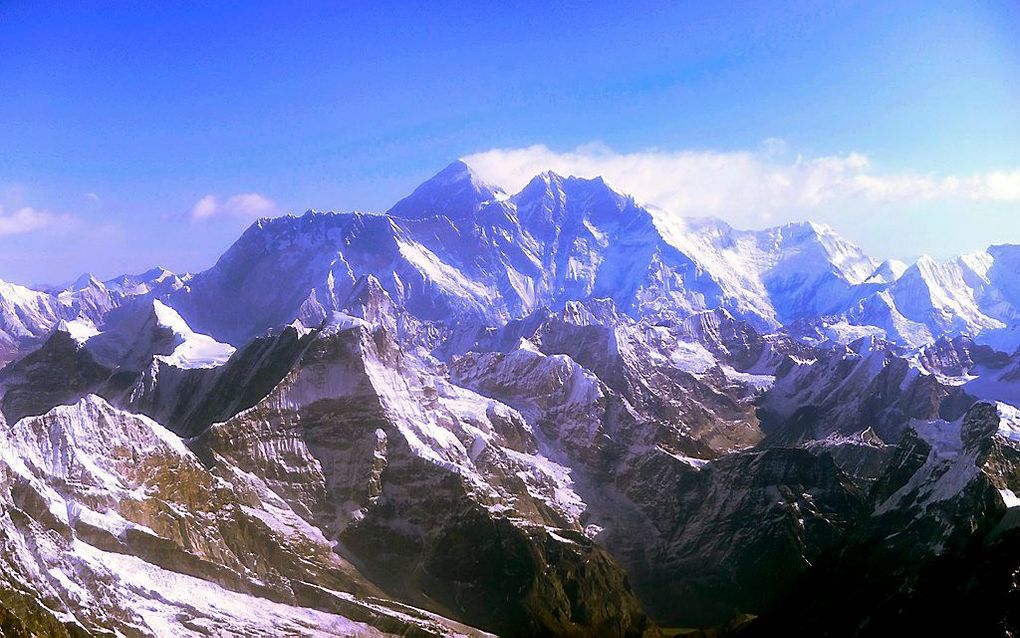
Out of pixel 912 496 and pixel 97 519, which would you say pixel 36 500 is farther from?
pixel 912 496

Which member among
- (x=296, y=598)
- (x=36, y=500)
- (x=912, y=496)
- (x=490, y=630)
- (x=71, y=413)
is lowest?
(x=490, y=630)

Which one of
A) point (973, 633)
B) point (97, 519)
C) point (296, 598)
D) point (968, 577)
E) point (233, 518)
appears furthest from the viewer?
point (233, 518)

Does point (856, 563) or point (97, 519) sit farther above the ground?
point (97, 519)

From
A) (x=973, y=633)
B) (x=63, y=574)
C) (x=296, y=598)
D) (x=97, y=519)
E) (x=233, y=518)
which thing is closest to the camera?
(x=973, y=633)

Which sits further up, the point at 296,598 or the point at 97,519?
the point at 97,519

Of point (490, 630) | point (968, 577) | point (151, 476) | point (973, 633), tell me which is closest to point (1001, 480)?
point (968, 577)

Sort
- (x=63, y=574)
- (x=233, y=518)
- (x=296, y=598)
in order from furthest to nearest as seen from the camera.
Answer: (x=233, y=518) < (x=296, y=598) < (x=63, y=574)

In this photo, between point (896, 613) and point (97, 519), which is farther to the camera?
point (97, 519)

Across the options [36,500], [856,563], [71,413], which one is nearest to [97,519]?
[36,500]

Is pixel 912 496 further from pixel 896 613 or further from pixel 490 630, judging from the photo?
pixel 490 630
